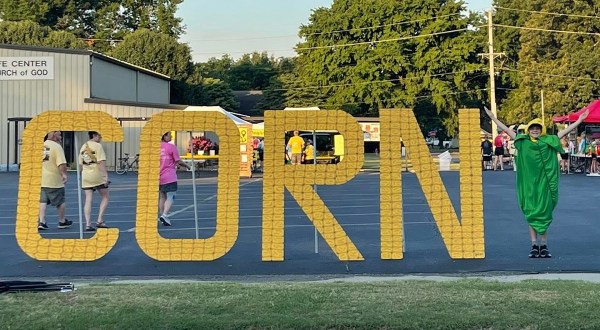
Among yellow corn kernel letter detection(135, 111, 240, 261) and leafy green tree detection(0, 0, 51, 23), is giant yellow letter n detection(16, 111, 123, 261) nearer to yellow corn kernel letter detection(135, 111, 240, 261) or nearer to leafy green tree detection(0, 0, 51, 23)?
yellow corn kernel letter detection(135, 111, 240, 261)

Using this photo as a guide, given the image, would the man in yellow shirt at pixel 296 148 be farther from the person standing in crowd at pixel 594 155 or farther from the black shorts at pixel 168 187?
the black shorts at pixel 168 187

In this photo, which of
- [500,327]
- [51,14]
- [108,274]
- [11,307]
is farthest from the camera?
[51,14]

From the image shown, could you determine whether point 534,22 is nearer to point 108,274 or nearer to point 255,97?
point 255,97

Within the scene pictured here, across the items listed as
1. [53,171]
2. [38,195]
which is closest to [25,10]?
[53,171]

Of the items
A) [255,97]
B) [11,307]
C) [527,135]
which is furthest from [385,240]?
[255,97]

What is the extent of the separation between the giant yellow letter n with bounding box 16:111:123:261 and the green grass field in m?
2.08

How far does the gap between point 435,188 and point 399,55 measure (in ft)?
186

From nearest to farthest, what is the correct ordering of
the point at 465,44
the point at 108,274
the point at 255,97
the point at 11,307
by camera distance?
the point at 11,307 → the point at 108,274 → the point at 465,44 → the point at 255,97

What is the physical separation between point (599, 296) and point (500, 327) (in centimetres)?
152

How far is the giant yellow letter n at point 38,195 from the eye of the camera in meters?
10.0

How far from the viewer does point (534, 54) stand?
5981cm

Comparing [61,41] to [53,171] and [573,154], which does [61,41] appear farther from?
[53,171]

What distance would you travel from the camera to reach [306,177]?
394 inches

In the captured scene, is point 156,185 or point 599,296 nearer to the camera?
point 599,296
